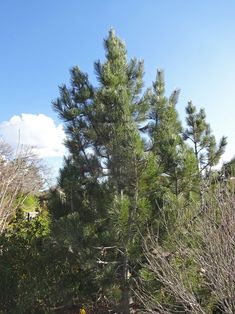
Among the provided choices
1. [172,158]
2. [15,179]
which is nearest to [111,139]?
[172,158]

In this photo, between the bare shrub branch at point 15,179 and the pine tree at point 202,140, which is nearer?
the pine tree at point 202,140

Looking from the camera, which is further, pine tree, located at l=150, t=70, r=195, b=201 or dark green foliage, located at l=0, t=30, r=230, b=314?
pine tree, located at l=150, t=70, r=195, b=201

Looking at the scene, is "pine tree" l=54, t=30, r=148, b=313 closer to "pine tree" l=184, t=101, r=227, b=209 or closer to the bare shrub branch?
"pine tree" l=184, t=101, r=227, b=209

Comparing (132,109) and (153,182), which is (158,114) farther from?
(153,182)

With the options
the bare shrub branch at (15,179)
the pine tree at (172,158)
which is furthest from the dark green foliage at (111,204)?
the bare shrub branch at (15,179)

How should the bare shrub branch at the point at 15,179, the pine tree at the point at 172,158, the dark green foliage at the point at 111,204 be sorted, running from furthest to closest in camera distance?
the bare shrub branch at the point at 15,179
the pine tree at the point at 172,158
the dark green foliage at the point at 111,204

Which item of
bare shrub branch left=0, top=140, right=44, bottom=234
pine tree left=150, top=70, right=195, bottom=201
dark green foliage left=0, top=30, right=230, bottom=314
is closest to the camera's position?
dark green foliage left=0, top=30, right=230, bottom=314

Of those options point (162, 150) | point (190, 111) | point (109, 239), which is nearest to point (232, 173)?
point (162, 150)

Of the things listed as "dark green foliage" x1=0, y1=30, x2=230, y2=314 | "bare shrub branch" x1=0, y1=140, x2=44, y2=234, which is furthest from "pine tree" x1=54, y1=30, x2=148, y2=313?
"bare shrub branch" x1=0, y1=140, x2=44, y2=234

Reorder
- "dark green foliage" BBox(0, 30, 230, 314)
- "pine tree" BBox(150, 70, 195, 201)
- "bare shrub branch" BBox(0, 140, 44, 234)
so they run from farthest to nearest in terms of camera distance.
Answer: "bare shrub branch" BBox(0, 140, 44, 234) → "pine tree" BBox(150, 70, 195, 201) → "dark green foliage" BBox(0, 30, 230, 314)

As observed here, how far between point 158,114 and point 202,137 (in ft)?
7.82

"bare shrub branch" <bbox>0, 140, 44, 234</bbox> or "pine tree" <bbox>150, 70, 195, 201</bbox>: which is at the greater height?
"bare shrub branch" <bbox>0, 140, 44, 234</bbox>

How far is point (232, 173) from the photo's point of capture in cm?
563

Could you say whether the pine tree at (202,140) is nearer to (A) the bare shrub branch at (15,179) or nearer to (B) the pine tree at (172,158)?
(B) the pine tree at (172,158)
